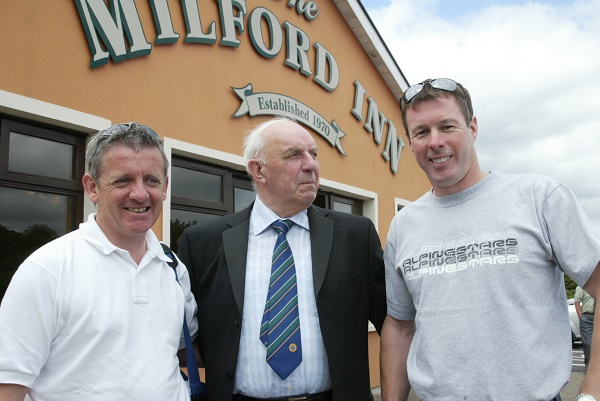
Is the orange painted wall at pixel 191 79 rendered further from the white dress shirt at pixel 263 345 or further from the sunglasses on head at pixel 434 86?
the sunglasses on head at pixel 434 86

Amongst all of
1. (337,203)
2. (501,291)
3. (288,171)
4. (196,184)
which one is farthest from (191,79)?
(501,291)

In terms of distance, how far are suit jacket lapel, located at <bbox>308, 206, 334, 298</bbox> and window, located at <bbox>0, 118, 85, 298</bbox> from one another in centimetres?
226

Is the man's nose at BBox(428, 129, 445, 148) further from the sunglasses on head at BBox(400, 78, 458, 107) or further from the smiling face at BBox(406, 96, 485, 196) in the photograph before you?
the sunglasses on head at BBox(400, 78, 458, 107)

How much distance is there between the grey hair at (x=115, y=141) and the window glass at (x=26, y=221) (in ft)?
7.05

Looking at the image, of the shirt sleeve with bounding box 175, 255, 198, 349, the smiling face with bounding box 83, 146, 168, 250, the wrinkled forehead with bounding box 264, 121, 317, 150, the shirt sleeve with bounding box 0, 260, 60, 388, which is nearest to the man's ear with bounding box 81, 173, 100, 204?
the smiling face with bounding box 83, 146, 168, 250

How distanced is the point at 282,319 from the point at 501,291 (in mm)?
986

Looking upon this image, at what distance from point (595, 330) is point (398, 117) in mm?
7754

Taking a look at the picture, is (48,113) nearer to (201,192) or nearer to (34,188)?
(34,188)

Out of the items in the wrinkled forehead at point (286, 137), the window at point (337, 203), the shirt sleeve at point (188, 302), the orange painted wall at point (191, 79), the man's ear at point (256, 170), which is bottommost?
the shirt sleeve at point (188, 302)

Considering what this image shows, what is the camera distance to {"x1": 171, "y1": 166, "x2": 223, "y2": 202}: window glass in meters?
5.04

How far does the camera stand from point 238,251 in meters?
2.65

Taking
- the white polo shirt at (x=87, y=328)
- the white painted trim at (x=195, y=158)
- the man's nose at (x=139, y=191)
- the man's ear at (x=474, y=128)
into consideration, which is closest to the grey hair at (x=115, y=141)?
the man's nose at (x=139, y=191)

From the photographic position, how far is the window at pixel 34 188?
3754 millimetres

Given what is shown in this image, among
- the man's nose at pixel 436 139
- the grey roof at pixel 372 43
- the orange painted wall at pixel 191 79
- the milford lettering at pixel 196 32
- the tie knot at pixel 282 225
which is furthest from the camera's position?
the grey roof at pixel 372 43
